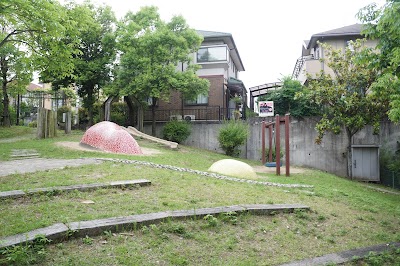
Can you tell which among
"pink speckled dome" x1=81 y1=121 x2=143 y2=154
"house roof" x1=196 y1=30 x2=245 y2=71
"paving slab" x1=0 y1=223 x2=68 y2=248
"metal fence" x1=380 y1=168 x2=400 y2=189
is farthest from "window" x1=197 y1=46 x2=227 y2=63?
"paving slab" x1=0 y1=223 x2=68 y2=248

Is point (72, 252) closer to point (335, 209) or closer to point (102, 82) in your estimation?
point (335, 209)

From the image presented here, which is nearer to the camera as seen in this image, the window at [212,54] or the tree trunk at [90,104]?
the tree trunk at [90,104]

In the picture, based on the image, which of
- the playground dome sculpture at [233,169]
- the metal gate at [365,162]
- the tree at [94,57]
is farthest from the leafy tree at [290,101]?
the tree at [94,57]

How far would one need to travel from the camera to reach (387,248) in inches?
196

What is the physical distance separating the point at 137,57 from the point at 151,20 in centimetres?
320

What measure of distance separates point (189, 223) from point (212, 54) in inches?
821

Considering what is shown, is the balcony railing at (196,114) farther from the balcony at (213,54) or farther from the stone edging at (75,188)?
the stone edging at (75,188)

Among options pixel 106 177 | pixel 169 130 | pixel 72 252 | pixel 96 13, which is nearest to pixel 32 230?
pixel 72 252

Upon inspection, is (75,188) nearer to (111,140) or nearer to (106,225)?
(106,225)

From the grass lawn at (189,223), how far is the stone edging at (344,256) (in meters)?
0.16

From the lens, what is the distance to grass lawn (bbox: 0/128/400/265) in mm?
3996

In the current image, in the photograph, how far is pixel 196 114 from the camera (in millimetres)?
23750

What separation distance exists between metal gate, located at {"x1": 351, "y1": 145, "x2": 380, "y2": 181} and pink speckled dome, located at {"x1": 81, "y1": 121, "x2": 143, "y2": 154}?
1162cm

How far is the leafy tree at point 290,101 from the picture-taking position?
789 inches
